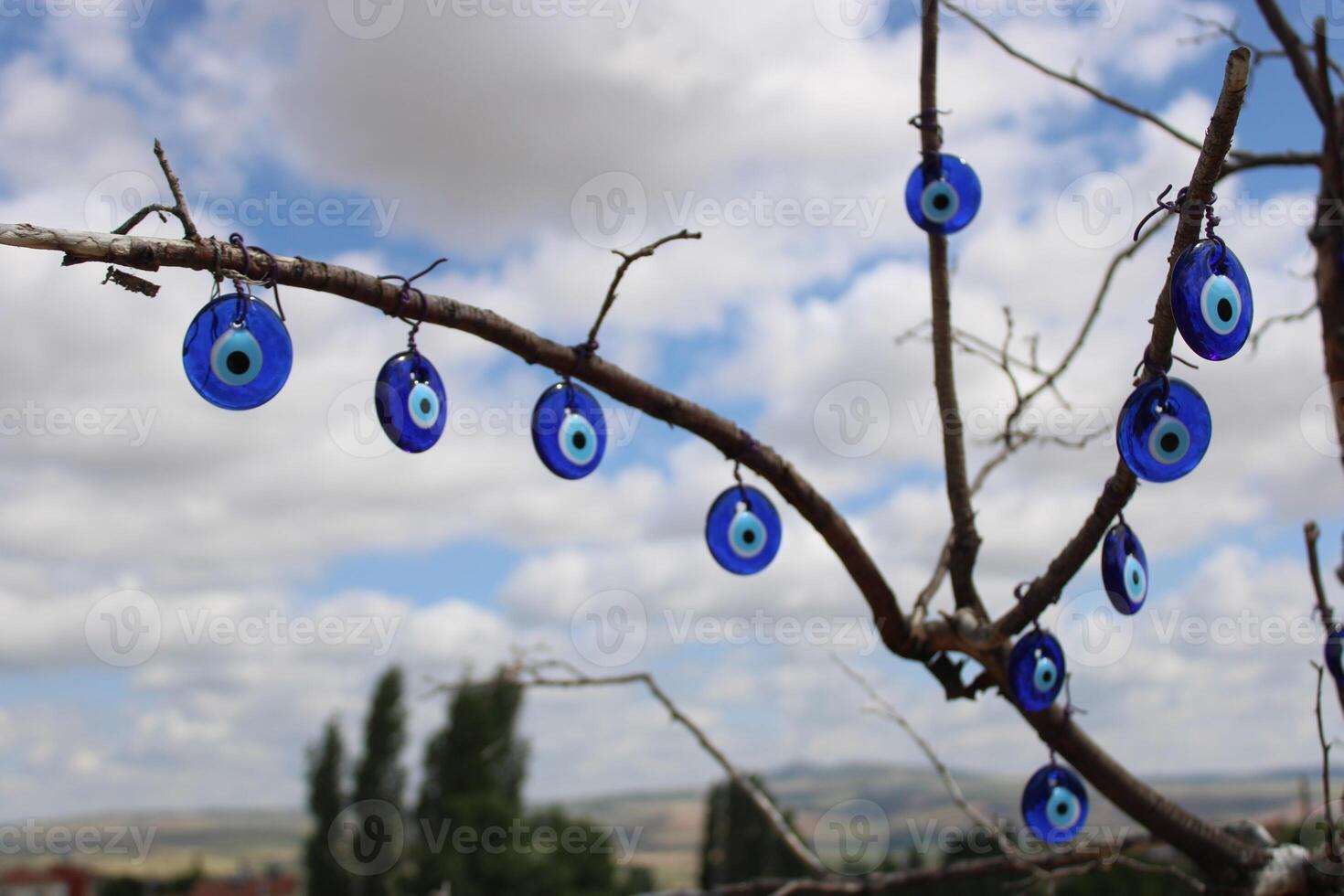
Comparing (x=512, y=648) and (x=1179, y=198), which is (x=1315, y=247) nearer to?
(x=1179, y=198)

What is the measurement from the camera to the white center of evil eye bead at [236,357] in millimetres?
1796

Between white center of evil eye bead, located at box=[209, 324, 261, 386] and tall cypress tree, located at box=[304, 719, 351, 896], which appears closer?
white center of evil eye bead, located at box=[209, 324, 261, 386]

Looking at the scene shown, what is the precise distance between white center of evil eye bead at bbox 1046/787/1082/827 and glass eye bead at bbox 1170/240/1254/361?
4.73 feet

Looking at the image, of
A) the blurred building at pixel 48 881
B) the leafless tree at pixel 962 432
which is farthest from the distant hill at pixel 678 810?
the leafless tree at pixel 962 432

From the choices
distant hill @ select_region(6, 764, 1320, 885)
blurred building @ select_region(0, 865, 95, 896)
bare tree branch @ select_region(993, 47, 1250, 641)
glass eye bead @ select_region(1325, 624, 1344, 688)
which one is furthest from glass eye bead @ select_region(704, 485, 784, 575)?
distant hill @ select_region(6, 764, 1320, 885)

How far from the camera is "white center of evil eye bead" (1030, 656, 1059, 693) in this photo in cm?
247

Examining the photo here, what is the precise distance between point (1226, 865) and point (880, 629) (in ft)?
3.51

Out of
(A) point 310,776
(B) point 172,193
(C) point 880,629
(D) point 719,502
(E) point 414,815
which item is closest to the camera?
(B) point 172,193

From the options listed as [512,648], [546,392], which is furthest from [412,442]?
[512,648]

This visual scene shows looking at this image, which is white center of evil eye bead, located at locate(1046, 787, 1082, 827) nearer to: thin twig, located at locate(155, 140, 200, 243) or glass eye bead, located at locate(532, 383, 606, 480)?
glass eye bead, located at locate(532, 383, 606, 480)

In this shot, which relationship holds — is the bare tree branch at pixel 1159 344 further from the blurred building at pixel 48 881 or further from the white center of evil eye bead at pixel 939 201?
the blurred building at pixel 48 881

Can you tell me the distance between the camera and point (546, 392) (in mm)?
2227

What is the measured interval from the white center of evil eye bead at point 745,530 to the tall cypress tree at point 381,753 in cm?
3014

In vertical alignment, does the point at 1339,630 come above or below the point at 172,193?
below
